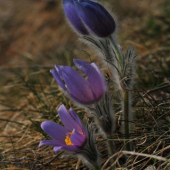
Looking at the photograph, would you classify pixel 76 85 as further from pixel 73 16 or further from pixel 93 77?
pixel 73 16

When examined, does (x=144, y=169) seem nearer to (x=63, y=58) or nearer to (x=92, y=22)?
(x=92, y=22)

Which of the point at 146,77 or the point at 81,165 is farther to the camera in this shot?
the point at 146,77

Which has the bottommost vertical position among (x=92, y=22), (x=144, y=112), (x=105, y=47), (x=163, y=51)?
(x=163, y=51)

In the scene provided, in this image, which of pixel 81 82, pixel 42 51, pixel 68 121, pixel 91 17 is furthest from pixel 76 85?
pixel 42 51

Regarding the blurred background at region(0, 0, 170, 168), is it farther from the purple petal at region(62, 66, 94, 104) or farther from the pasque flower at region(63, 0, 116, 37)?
the purple petal at region(62, 66, 94, 104)

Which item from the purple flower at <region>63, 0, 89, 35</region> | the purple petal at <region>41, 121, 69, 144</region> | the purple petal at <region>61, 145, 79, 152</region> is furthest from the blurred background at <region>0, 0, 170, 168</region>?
the purple petal at <region>61, 145, 79, 152</region>

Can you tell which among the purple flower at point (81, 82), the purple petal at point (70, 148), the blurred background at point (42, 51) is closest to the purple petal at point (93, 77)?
the purple flower at point (81, 82)

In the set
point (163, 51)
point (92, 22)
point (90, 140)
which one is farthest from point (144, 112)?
point (163, 51)
